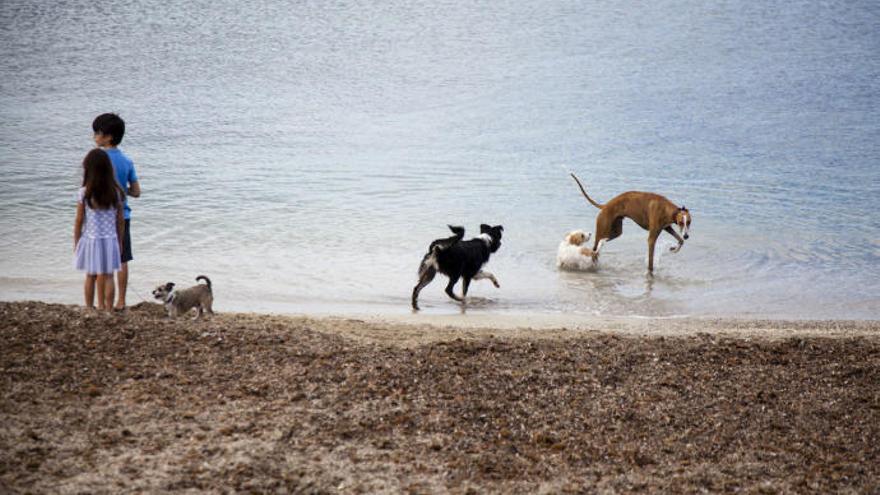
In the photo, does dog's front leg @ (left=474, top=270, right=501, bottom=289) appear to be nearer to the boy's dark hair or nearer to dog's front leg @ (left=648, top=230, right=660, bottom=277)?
dog's front leg @ (left=648, top=230, right=660, bottom=277)

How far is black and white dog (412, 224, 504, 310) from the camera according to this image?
33.2 ft

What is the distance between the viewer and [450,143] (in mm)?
22156

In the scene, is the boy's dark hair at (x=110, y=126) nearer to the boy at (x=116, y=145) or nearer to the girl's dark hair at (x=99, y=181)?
the boy at (x=116, y=145)

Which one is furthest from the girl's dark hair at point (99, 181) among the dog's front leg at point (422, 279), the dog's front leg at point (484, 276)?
the dog's front leg at point (484, 276)

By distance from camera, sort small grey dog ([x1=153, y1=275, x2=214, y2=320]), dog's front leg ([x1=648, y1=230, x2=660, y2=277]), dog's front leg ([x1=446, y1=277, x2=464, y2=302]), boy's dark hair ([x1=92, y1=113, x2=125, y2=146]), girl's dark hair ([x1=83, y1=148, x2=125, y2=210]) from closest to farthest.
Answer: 1. girl's dark hair ([x1=83, y1=148, x2=125, y2=210])
2. boy's dark hair ([x1=92, y1=113, x2=125, y2=146])
3. small grey dog ([x1=153, y1=275, x2=214, y2=320])
4. dog's front leg ([x1=446, y1=277, x2=464, y2=302])
5. dog's front leg ([x1=648, y1=230, x2=660, y2=277])

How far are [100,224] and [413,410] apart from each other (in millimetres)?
3082

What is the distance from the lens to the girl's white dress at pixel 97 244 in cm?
772

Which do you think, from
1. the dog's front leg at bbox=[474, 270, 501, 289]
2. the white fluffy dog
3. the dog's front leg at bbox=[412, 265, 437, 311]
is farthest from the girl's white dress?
the white fluffy dog

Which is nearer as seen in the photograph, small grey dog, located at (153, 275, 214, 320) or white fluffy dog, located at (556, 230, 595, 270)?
small grey dog, located at (153, 275, 214, 320)

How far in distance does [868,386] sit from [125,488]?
15.1 ft

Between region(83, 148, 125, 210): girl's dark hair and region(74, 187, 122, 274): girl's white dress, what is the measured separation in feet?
0.33

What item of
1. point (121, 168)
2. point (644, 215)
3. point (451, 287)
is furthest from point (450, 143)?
point (121, 168)

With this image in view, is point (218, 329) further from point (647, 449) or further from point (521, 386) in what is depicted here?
point (647, 449)

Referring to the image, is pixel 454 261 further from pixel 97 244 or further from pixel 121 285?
pixel 97 244
